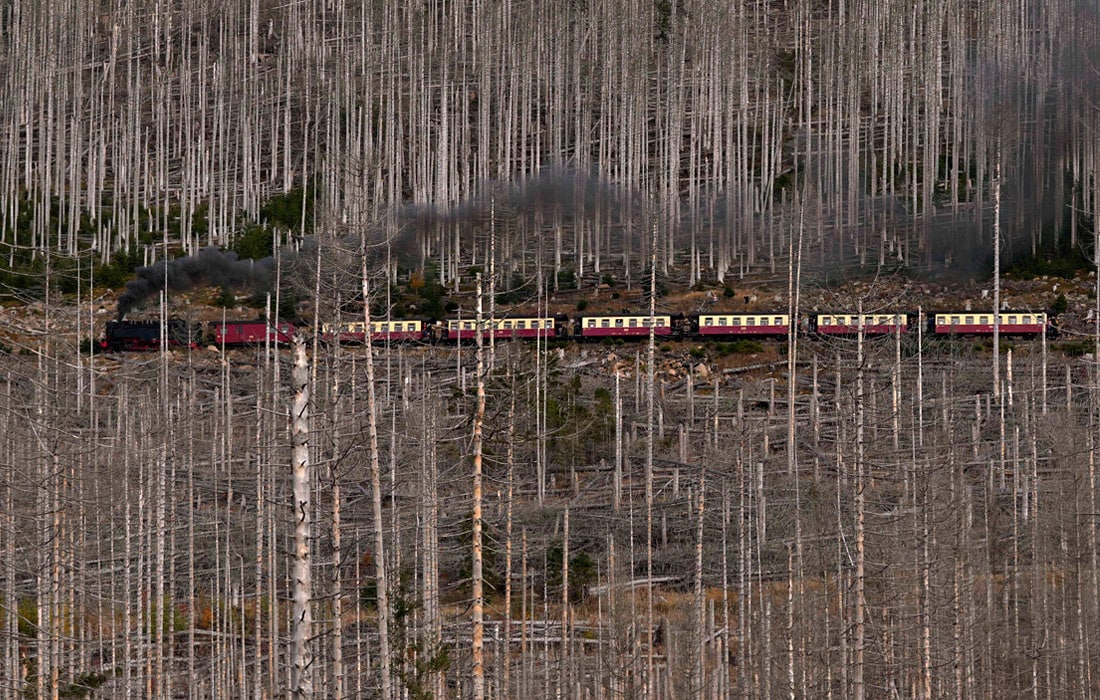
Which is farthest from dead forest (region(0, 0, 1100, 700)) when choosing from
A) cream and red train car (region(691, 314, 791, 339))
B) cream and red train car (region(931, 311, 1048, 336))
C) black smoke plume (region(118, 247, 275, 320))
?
cream and red train car (region(931, 311, 1048, 336))

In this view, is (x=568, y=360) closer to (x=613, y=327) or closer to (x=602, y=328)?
(x=602, y=328)

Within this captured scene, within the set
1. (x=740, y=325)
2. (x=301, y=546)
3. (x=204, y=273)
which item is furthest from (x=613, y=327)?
(x=301, y=546)

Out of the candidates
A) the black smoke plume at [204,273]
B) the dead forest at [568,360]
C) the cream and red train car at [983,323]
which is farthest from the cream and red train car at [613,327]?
the black smoke plume at [204,273]

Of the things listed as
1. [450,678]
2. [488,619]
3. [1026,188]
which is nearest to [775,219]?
[1026,188]

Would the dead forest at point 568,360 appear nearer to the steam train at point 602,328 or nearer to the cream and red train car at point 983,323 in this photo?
the steam train at point 602,328

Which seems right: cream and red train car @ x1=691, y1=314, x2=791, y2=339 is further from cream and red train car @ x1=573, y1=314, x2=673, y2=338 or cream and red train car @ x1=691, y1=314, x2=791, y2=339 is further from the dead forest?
cream and red train car @ x1=573, y1=314, x2=673, y2=338

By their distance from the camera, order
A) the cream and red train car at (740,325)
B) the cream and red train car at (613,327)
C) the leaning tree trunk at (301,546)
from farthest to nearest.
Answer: the cream and red train car at (613,327), the cream and red train car at (740,325), the leaning tree trunk at (301,546)
